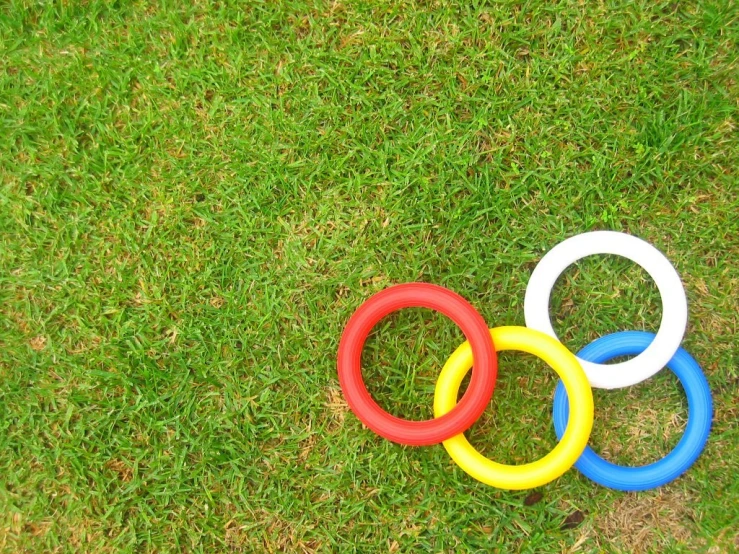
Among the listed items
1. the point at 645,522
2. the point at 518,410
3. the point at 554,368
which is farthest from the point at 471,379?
the point at 645,522

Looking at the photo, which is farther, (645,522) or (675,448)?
(645,522)

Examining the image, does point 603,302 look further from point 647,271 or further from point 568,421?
point 568,421

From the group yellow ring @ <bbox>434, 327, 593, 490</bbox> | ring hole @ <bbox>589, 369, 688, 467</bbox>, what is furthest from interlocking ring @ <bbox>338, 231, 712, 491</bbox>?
ring hole @ <bbox>589, 369, 688, 467</bbox>

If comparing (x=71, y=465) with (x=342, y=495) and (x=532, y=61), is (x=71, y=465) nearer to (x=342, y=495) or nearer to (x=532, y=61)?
(x=342, y=495)

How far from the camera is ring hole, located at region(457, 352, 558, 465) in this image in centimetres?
363

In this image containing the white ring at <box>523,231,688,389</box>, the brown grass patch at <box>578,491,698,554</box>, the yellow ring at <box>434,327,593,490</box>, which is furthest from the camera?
the brown grass patch at <box>578,491,698,554</box>

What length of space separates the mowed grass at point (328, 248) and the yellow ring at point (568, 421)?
10.7 inches

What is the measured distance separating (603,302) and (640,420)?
722 millimetres

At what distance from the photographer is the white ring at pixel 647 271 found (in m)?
3.34

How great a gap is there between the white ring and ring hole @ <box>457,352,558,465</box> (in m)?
0.28

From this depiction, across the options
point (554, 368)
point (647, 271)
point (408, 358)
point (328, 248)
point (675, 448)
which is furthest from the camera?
point (328, 248)

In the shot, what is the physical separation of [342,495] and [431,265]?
1451mm

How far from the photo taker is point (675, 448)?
11.3 feet

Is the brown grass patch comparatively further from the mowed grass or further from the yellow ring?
→ the yellow ring
